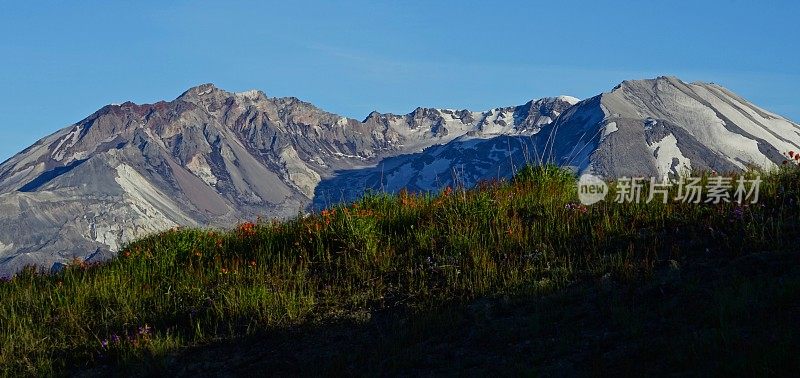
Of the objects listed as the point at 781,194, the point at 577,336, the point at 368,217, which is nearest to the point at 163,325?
the point at 368,217

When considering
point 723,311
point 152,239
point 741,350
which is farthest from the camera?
point 152,239

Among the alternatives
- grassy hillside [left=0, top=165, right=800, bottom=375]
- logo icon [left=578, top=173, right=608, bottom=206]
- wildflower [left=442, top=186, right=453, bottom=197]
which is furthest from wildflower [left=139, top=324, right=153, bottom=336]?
logo icon [left=578, top=173, right=608, bottom=206]

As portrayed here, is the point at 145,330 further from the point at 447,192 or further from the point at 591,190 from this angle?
the point at 591,190

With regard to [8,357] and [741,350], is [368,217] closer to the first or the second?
[8,357]

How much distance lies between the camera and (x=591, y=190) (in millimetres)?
11008

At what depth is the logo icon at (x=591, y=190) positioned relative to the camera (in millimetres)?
10406

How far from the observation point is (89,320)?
8875mm

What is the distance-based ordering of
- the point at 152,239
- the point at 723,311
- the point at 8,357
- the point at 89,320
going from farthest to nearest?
the point at 152,239
the point at 89,320
the point at 8,357
the point at 723,311

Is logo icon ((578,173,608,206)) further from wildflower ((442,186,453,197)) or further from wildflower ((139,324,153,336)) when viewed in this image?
wildflower ((139,324,153,336))

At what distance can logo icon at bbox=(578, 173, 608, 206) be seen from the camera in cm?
1041

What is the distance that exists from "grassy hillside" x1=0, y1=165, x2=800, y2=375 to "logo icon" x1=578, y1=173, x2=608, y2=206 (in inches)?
9.3

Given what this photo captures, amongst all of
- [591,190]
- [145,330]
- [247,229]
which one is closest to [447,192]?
[591,190]

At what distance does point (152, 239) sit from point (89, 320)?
2901 millimetres

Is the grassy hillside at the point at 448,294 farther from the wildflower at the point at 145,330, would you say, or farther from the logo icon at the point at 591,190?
the logo icon at the point at 591,190
